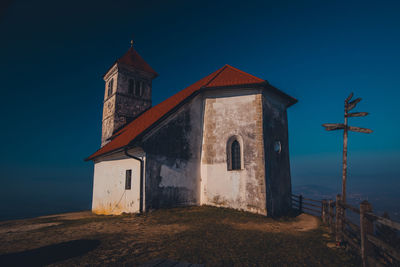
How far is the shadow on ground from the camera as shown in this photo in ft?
18.1

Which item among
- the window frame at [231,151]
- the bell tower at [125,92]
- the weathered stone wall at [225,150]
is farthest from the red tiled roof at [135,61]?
the window frame at [231,151]

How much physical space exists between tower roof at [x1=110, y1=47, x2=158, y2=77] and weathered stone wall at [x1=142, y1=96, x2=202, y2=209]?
14430 millimetres

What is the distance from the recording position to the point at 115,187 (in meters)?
15.0

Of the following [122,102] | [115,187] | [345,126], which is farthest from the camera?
[122,102]

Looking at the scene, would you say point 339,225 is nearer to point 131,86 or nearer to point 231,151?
point 231,151

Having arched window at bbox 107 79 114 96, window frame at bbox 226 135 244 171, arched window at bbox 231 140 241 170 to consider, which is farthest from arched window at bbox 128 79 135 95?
arched window at bbox 231 140 241 170

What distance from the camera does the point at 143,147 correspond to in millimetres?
11906

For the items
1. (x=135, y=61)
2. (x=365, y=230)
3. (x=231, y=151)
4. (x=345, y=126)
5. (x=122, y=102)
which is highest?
(x=135, y=61)

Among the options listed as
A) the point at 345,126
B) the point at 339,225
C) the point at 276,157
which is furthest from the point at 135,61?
the point at 339,225

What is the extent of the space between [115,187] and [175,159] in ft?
17.4

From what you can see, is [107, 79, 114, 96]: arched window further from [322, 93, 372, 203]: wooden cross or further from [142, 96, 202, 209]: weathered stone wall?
[322, 93, 372, 203]: wooden cross

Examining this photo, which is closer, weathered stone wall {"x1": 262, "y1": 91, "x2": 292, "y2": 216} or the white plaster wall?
weathered stone wall {"x1": 262, "y1": 91, "x2": 292, "y2": 216}

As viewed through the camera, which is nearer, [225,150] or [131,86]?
[225,150]

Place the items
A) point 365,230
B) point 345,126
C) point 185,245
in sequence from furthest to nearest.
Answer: point 345,126, point 185,245, point 365,230
